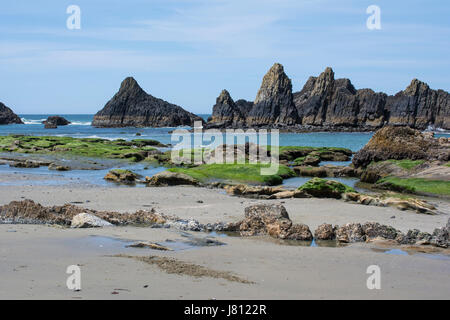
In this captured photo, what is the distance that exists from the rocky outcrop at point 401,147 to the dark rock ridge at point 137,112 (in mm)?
129300

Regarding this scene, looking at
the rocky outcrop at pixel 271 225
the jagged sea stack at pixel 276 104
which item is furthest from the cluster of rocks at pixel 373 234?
the jagged sea stack at pixel 276 104

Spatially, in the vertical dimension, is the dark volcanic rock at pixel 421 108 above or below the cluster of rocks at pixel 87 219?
above

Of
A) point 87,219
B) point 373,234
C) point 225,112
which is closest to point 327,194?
point 373,234

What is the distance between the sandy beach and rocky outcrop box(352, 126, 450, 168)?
636 inches

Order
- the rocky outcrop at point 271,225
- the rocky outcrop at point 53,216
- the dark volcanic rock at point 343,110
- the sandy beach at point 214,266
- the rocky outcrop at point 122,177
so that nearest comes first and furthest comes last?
the sandy beach at point 214,266 < the rocky outcrop at point 271,225 < the rocky outcrop at point 53,216 < the rocky outcrop at point 122,177 < the dark volcanic rock at point 343,110

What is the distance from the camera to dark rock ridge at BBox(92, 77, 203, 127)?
541 ft

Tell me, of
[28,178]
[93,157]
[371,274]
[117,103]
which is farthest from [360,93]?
[371,274]

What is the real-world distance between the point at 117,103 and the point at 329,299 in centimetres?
17328

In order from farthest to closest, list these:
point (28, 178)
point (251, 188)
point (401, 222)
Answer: point (28, 178) → point (251, 188) → point (401, 222)

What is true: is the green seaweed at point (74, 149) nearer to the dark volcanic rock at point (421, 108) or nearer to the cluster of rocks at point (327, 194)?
the cluster of rocks at point (327, 194)

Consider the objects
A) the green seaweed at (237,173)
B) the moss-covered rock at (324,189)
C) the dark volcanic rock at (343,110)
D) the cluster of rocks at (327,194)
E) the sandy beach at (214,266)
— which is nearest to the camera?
the sandy beach at (214,266)

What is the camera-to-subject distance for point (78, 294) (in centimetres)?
722

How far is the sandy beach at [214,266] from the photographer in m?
7.64
